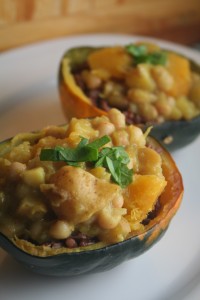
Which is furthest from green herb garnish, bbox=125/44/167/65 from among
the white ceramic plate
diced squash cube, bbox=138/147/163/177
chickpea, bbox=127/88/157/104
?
diced squash cube, bbox=138/147/163/177

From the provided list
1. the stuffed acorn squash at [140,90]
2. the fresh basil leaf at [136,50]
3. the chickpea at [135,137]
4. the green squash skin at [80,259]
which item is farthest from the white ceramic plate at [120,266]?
the fresh basil leaf at [136,50]

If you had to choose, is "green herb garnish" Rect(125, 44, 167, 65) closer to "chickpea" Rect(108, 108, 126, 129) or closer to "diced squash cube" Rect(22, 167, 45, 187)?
"chickpea" Rect(108, 108, 126, 129)

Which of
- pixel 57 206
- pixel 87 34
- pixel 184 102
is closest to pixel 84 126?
pixel 57 206

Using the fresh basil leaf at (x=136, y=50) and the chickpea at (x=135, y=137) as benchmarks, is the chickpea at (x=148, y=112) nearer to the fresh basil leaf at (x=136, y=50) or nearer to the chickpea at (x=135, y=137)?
the fresh basil leaf at (x=136, y=50)

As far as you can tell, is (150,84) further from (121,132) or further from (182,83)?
(121,132)

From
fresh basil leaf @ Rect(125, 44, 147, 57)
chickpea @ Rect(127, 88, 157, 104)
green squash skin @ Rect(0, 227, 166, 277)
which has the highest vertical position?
fresh basil leaf @ Rect(125, 44, 147, 57)
